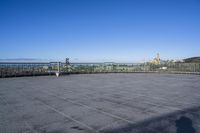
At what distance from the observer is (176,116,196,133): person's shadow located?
7.73 feet

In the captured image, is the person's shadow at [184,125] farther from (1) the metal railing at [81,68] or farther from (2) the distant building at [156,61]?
(2) the distant building at [156,61]

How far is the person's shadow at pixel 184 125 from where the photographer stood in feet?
7.73

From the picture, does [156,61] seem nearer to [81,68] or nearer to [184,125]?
[81,68]

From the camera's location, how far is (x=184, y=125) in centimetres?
254

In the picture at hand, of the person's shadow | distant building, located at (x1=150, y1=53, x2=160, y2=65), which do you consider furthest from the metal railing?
the person's shadow

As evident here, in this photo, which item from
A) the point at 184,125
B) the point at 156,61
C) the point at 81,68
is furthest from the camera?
the point at 156,61

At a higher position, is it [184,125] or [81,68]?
[81,68]

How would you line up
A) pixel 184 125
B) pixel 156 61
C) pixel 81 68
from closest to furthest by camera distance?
pixel 184 125 < pixel 81 68 < pixel 156 61

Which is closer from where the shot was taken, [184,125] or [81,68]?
[184,125]

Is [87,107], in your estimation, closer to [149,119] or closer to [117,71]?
[149,119]

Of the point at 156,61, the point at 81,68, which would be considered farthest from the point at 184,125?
the point at 156,61

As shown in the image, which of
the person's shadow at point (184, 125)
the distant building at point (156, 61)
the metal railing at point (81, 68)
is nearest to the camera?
the person's shadow at point (184, 125)

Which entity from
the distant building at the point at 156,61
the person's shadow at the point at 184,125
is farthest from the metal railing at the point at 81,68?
the person's shadow at the point at 184,125

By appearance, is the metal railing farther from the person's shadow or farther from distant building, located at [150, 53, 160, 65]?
the person's shadow
